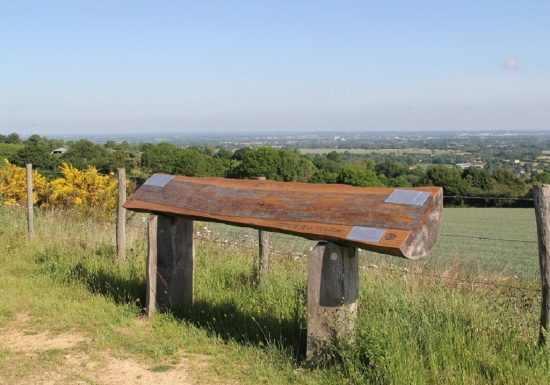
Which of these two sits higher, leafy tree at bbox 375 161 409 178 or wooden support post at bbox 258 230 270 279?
wooden support post at bbox 258 230 270 279

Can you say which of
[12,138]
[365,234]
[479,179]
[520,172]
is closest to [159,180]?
[365,234]

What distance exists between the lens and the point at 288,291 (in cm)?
558

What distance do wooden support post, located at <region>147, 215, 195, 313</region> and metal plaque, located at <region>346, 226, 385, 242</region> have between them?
2.43 meters

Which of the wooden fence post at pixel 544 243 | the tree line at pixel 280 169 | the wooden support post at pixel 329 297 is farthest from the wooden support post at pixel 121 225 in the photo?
the tree line at pixel 280 169

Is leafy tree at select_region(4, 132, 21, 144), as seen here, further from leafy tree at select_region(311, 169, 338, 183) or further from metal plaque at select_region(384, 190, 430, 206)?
metal plaque at select_region(384, 190, 430, 206)

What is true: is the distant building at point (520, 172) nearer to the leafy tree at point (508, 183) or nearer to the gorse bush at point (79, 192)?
the leafy tree at point (508, 183)

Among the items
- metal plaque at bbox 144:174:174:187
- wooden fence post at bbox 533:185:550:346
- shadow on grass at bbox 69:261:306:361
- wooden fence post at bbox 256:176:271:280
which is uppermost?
metal plaque at bbox 144:174:174:187

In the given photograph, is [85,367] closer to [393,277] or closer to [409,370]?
[409,370]

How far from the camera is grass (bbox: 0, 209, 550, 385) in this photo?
151 inches

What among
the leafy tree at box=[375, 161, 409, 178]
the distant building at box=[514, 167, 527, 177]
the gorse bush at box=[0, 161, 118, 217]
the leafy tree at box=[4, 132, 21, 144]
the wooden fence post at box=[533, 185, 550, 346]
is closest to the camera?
the wooden fence post at box=[533, 185, 550, 346]

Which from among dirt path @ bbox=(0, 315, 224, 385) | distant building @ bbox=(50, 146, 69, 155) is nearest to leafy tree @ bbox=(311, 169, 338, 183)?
distant building @ bbox=(50, 146, 69, 155)

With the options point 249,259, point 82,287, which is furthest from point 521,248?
point 82,287

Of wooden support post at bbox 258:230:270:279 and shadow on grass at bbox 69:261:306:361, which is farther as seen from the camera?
wooden support post at bbox 258:230:270:279

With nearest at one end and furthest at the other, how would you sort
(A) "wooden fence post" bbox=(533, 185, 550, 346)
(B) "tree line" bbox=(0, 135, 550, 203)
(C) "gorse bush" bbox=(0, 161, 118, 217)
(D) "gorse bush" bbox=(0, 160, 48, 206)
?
(A) "wooden fence post" bbox=(533, 185, 550, 346), (C) "gorse bush" bbox=(0, 161, 118, 217), (D) "gorse bush" bbox=(0, 160, 48, 206), (B) "tree line" bbox=(0, 135, 550, 203)
